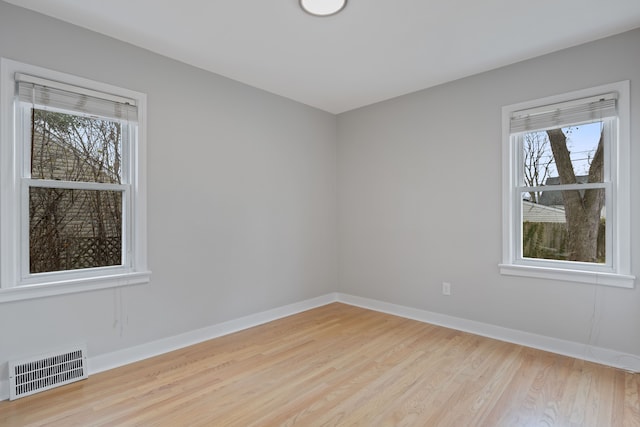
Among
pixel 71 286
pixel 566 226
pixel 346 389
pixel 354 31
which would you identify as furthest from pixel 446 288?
pixel 71 286

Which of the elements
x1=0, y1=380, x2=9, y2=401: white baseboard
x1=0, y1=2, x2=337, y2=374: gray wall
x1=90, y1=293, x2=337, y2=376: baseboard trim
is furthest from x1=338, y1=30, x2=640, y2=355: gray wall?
x1=0, y1=380, x2=9, y2=401: white baseboard

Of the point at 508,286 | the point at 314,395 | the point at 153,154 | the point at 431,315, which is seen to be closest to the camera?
the point at 314,395

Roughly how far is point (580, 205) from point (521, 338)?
129 centimetres

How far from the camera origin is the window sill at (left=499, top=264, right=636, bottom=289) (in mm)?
2568

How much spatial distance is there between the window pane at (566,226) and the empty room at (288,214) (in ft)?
0.06

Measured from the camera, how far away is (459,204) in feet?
11.4

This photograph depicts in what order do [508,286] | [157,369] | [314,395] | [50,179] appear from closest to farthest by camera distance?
[314,395]
[50,179]
[157,369]
[508,286]

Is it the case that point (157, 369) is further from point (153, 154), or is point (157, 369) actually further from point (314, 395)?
point (153, 154)

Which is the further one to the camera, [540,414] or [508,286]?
[508,286]

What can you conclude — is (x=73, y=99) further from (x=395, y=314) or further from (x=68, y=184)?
(x=395, y=314)

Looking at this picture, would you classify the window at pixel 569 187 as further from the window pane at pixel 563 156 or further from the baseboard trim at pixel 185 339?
the baseboard trim at pixel 185 339

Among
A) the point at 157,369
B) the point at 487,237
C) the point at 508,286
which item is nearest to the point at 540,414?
the point at 508,286

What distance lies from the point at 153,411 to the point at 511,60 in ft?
12.9

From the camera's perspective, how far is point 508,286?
3.13 m
